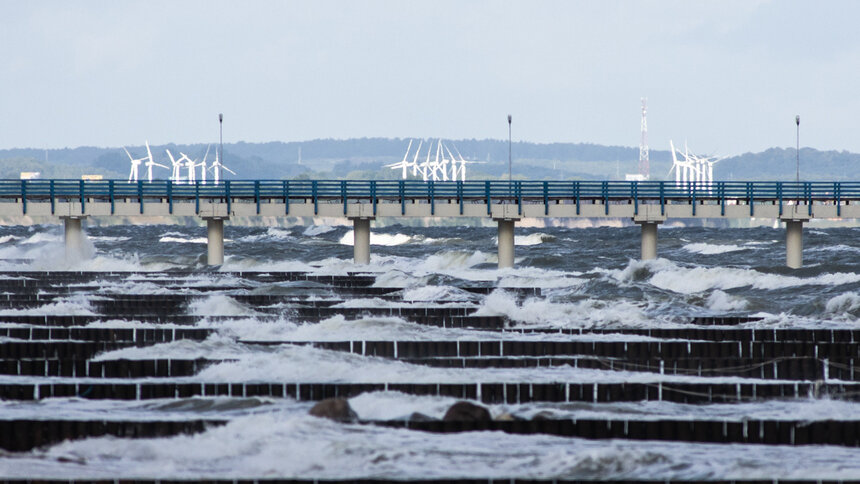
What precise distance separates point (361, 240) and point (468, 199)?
17.1 feet

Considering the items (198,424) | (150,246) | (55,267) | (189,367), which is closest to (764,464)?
(198,424)

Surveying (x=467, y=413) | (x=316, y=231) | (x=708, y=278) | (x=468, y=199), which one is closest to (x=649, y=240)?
(x=708, y=278)

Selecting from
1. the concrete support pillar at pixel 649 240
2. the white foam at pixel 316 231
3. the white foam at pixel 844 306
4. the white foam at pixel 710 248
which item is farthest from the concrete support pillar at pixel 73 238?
the white foam at pixel 316 231

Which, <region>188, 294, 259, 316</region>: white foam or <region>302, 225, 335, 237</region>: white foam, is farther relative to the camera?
<region>302, 225, 335, 237</region>: white foam

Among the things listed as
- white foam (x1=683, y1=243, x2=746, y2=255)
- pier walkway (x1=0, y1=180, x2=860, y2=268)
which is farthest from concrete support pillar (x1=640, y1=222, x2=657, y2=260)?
white foam (x1=683, y1=243, x2=746, y2=255)

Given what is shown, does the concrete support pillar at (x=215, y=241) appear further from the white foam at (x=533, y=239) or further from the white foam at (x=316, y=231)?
the white foam at (x=316, y=231)

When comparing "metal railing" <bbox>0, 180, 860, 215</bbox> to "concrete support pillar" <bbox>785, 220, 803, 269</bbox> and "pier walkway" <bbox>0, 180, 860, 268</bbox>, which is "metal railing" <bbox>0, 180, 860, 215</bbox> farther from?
"concrete support pillar" <bbox>785, 220, 803, 269</bbox>

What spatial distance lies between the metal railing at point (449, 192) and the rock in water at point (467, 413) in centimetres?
3240

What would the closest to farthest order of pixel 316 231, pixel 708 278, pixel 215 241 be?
pixel 708 278 < pixel 215 241 < pixel 316 231

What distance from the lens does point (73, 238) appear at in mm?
52969

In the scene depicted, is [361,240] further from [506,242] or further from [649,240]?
[649,240]

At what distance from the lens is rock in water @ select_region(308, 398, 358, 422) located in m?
17.3

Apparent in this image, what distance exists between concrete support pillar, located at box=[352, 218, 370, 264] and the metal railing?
105 centimetres

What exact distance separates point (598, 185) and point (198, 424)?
37.1m
